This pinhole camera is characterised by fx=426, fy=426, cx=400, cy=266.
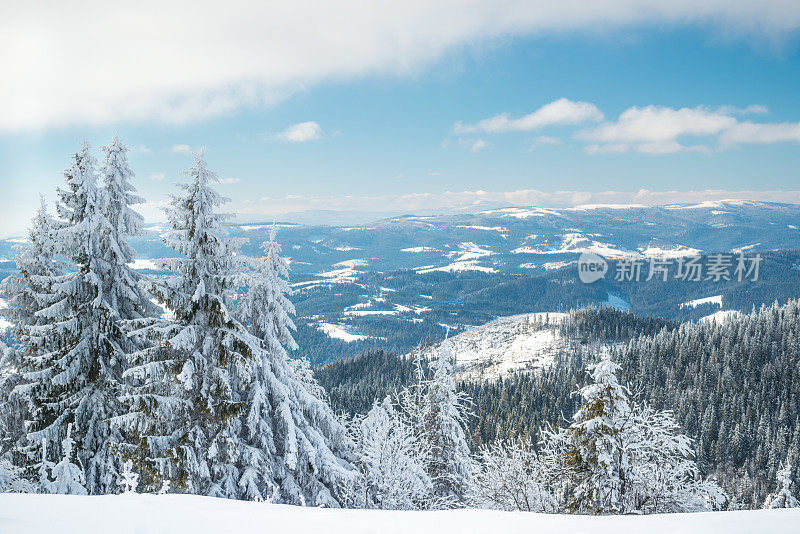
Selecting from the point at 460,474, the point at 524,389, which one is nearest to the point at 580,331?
the point at 524,389

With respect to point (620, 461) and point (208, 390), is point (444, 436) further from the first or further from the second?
point (208, 390)

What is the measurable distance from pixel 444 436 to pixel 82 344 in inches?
748

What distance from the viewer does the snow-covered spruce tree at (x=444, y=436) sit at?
24859mm

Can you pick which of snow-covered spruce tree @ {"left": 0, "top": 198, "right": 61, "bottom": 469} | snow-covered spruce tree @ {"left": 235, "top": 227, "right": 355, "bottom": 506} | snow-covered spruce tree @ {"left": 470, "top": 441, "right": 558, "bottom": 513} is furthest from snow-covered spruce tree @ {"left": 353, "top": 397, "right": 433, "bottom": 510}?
snow-covered spruce tree @ {"left": 0, "top": 198, "right": 61, "bottom": 469}

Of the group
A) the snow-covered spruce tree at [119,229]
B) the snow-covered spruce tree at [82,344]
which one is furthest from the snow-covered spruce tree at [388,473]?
the snow-covered spruce tree at [119,229]

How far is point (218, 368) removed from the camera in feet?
43.8

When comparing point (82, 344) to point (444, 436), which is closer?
point (82, 344)

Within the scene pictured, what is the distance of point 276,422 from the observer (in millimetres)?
15133

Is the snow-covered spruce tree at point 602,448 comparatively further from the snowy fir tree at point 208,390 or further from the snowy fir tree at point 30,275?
the snowy fir tree at point 30,275

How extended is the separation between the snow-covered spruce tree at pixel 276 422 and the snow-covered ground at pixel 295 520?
6.04m

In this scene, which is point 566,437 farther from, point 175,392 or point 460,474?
point 175,392

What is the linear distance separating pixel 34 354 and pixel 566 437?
63.6ft

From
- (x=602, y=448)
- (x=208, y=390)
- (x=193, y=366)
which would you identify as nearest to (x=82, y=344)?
(x=193, y=366)

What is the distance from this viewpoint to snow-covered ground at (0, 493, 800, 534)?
21.7 ft
